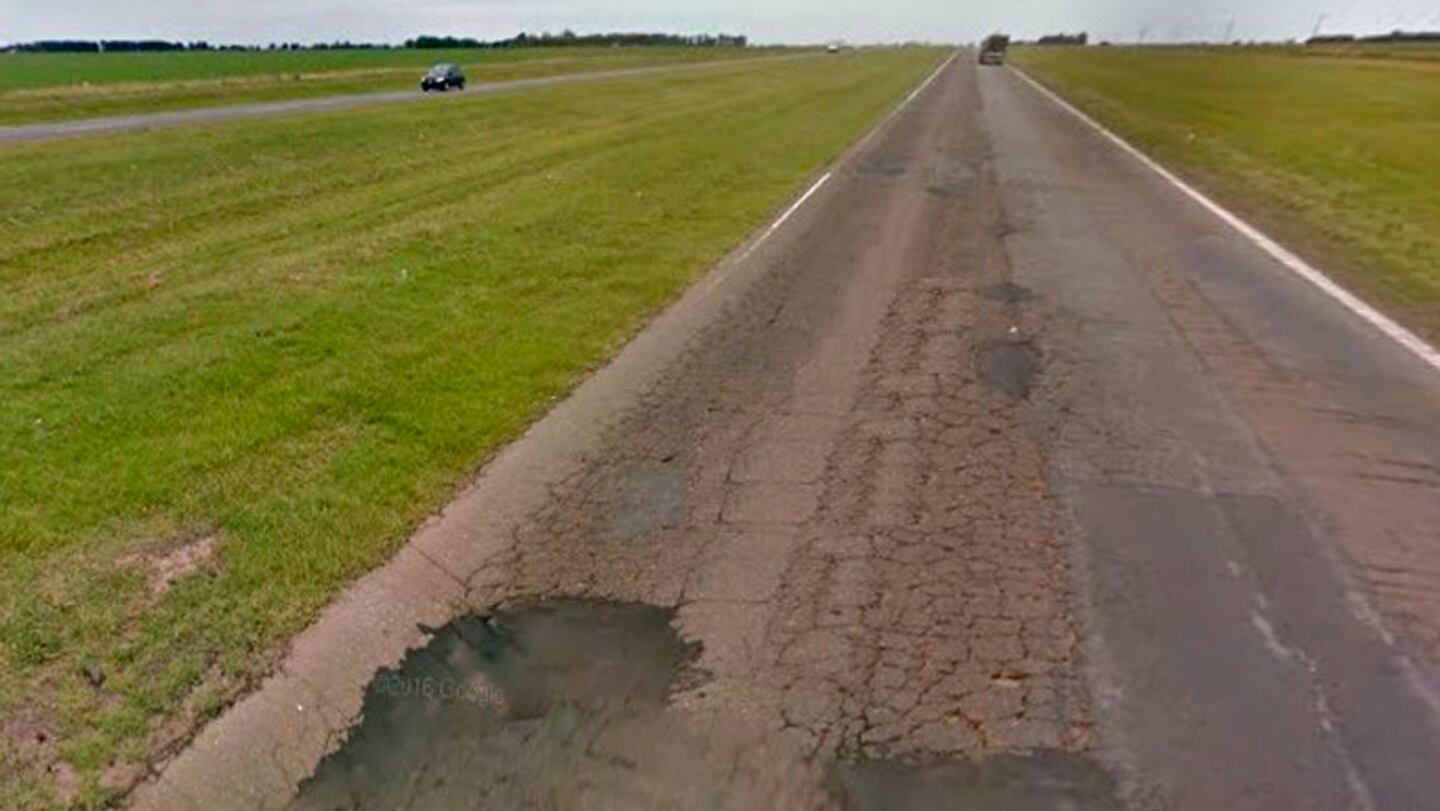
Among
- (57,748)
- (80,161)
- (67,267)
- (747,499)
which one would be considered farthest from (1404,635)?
(80,161)

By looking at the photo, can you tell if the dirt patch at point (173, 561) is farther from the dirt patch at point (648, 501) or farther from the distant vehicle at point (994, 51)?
the distant vehicle at point (994, 51)

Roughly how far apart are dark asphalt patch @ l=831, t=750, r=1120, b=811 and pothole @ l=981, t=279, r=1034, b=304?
6.33 metres

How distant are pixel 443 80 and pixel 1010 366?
4644 centimetres

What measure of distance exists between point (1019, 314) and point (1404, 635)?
A: 16.2ft

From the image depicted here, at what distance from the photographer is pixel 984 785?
3080mm

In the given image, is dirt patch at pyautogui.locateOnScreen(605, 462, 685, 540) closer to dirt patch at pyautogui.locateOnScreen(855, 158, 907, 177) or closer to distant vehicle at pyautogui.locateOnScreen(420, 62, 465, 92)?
dirt patch at pyautogui.locateOnScreen(855, 158, 907, 177)

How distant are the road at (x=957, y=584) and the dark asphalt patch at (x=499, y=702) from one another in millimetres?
14

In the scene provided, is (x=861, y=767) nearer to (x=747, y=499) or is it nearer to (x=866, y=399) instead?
(x=747, y=499)

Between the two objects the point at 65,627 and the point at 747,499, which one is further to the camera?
the point at 747,499

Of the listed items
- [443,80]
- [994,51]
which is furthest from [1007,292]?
[994,51]

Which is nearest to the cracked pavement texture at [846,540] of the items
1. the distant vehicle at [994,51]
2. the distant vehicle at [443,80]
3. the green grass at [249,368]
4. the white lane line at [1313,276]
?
the green grass at [249,368]

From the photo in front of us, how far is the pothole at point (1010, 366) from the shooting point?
6645 mm

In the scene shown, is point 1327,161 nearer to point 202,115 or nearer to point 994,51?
point 202,115

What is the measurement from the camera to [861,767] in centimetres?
314
